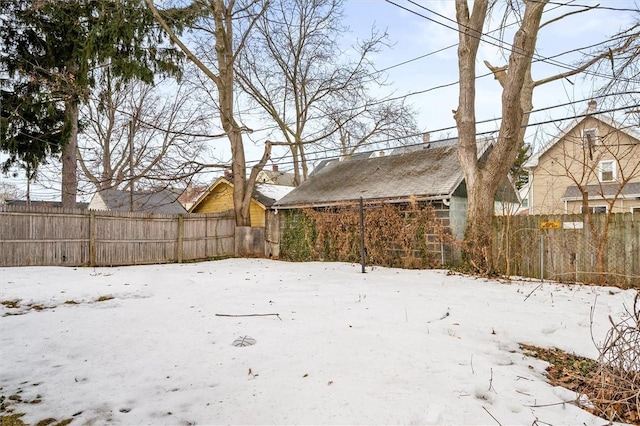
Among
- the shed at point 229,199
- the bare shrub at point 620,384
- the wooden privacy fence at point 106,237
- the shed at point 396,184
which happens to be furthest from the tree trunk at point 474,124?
the wooden privacy fence at point 106,237

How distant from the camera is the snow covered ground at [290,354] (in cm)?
229

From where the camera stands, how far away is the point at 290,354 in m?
3.24

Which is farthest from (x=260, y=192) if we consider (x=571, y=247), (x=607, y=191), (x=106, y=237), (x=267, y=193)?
(x=607, y=191)

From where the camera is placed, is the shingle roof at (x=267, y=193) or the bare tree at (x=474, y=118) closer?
the bare tree at (x=474, y=118)

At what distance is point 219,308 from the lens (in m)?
5.07

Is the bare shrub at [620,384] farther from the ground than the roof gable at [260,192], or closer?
closer

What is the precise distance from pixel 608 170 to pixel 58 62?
70.4 feet

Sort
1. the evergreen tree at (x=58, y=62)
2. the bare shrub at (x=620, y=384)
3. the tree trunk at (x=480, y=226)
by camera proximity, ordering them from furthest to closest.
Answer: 1. the evergreen tree at (x=58, y=62)
2. the tree trunk at (x=480, y=226)
3. the bare shrub at (x=620, y=384)

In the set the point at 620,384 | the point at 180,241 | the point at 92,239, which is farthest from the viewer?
the point at 180,241

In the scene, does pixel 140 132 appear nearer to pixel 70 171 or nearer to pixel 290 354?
pixel 70 171

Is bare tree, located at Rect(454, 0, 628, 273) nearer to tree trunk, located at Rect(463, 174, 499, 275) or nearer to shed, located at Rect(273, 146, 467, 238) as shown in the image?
tree trunk, located at Rect(463, 174, 499, 275)

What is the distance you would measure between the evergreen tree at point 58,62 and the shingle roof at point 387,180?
723cm

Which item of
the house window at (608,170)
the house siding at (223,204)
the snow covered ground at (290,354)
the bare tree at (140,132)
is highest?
the bare tree at (140,132)

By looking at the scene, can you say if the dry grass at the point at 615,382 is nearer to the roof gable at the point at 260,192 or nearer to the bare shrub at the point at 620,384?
the bare shrub at the point at 620,384
